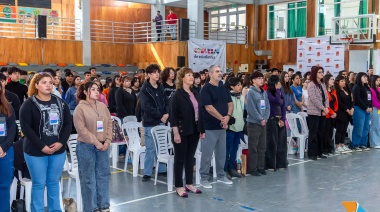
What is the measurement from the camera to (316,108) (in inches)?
304

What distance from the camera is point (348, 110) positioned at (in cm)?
848

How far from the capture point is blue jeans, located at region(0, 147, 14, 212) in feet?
13.9

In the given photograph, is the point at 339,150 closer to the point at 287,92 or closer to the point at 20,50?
the point at 287,92

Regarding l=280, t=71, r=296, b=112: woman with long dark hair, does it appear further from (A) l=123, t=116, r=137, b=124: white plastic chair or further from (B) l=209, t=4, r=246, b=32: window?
(B) l=209, t=4, r=246, b=32: window

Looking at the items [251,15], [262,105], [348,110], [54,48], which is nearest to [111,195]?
[262,105]

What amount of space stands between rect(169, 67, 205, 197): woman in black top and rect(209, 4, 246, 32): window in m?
15.5

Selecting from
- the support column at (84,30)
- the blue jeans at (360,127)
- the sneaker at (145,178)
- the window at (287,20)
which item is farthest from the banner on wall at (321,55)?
the sneaker at (145,178)

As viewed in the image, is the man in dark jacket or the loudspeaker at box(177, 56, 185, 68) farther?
the loudspeaker at box(177, 56, 185, 68)

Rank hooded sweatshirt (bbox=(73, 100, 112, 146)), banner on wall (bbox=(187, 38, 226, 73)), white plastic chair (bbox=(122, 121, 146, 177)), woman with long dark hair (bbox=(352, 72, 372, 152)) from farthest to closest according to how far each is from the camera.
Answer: banner on wall (bbox=(187, 38, 226, 73))
woman with long dark hair (bbox=(352, 72, 372, 152))
white plastic chair (bbox=(122, 121, 146, 177))
hooded sweatshirt (bbox=(73, 100, 112, 146))

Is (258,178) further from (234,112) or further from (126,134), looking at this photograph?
(126,134)

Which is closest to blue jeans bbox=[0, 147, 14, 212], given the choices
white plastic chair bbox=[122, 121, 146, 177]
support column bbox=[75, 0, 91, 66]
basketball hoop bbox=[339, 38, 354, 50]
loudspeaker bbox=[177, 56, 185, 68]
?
white plastic chair bbox=[122, 121, 146, 177]

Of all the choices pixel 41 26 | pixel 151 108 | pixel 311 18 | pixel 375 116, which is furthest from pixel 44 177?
pixel 311 18

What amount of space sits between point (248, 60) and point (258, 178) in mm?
13754

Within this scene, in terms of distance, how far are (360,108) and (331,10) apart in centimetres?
1087
